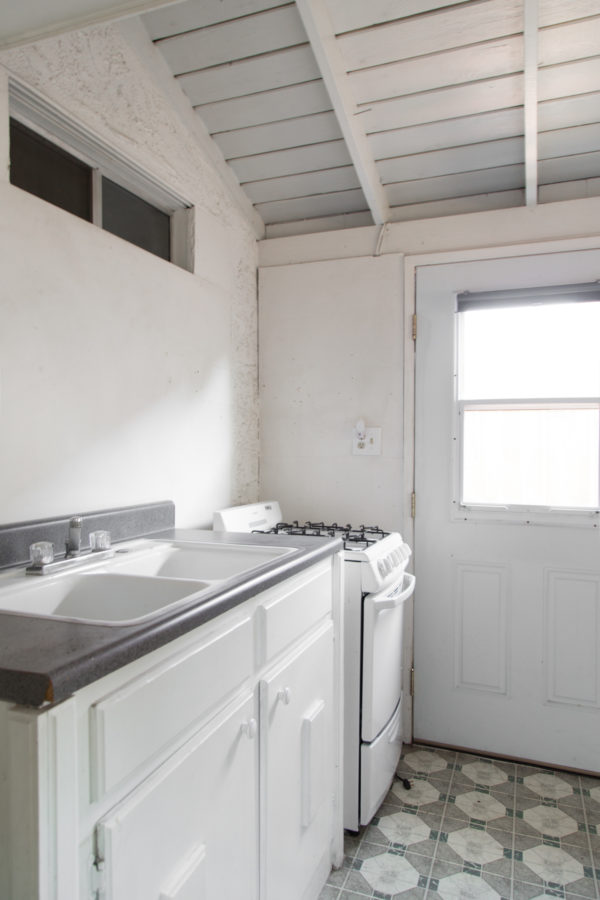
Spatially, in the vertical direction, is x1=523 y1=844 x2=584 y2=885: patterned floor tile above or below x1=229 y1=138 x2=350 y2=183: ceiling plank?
below

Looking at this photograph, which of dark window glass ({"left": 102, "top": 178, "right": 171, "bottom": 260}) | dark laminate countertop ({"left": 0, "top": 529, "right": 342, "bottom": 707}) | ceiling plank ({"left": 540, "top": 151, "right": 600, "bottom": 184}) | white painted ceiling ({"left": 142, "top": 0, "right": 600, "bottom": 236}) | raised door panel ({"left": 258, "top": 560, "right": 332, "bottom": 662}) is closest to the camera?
dark laminate countertop ({"left": 0, "top": 529, "right": 342, "bottom": 707})

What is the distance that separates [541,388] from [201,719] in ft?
6.47

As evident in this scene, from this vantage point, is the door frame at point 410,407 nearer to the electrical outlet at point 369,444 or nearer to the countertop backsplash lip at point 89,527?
the electrical outlet at point 369,444

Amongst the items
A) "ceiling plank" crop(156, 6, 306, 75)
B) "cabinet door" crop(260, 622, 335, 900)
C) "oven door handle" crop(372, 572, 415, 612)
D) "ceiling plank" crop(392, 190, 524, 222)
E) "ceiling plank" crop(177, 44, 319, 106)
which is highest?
"ceiling plank" crop(156, 6, 306, 75)

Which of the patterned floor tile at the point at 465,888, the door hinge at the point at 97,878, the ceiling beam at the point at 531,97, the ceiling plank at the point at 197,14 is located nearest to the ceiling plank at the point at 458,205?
the ceiling beam at the point at 531,97

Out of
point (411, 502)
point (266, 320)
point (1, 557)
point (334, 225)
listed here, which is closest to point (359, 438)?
point (411, 502)

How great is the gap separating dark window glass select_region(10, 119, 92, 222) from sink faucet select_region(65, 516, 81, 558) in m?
0.94

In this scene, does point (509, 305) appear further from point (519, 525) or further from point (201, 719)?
point (201, 719)

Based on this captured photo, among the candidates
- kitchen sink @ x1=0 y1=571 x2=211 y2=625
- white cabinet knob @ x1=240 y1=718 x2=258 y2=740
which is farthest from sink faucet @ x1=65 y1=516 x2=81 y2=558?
white cabinet knob @ x1=240 y1=718 x2=258 y2=740

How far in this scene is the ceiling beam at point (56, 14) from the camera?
1342mm

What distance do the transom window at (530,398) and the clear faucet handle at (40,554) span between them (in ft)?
5.76

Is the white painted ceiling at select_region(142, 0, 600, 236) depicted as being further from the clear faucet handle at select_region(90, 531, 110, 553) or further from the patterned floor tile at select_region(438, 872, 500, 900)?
the patterned floor tile at select_region(438, 872, 500, 900)

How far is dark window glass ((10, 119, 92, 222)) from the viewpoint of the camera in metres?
1.66

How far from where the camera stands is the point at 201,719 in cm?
114
